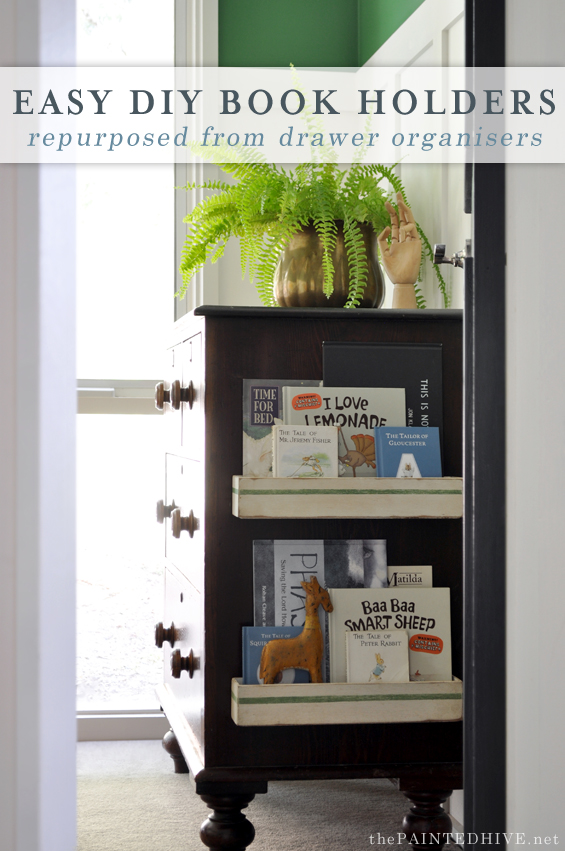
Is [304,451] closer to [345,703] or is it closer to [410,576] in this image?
[410,576]

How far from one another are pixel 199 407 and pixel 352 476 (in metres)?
0.32

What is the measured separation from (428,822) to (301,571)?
55 centimetres

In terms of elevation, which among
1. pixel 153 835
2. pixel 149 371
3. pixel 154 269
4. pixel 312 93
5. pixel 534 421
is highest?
pixel 312 93

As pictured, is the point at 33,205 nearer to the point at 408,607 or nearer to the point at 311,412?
the point at 311,412

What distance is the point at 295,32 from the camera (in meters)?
2.31

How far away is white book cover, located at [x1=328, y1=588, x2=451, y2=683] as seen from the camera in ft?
4.36

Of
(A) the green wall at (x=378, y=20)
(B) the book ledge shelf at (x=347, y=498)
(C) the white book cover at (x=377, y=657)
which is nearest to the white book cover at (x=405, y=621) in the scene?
(C) the white book cover at (x=377, y=657)

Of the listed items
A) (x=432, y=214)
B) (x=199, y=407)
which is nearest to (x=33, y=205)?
(x=199, y=407)

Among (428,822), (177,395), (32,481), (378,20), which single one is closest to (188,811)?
(428,822)

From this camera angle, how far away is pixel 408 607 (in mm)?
1352

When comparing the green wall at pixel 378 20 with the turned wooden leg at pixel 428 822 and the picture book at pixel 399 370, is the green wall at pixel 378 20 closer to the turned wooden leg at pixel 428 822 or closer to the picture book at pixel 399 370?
the picture book at pixel 399 370

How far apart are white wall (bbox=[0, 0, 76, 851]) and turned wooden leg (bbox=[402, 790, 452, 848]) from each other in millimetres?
1001

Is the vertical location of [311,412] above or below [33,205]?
below

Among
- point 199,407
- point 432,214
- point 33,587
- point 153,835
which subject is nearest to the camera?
point 33,587
